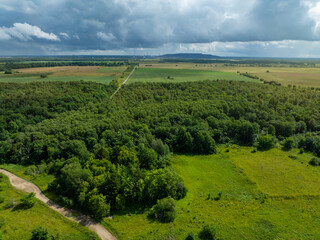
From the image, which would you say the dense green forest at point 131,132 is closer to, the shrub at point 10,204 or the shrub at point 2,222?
the shrub at point 10,204

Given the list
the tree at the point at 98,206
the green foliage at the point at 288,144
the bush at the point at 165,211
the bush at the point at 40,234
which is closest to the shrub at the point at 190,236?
the bush at the point at 165,211

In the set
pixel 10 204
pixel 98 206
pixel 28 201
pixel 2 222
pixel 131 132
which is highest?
pixel 131 132

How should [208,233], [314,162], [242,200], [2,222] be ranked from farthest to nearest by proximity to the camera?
[314,162]
[242,200]
[2,222]
[208,233]

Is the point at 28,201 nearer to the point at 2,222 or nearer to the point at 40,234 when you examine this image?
the point at 2,222

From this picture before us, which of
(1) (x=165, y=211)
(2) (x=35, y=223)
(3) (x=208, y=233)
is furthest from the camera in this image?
(1) (x=165, y=211)

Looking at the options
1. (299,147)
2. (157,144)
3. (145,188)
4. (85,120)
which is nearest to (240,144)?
(299,147)

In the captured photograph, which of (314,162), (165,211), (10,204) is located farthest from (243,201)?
(10,204)
